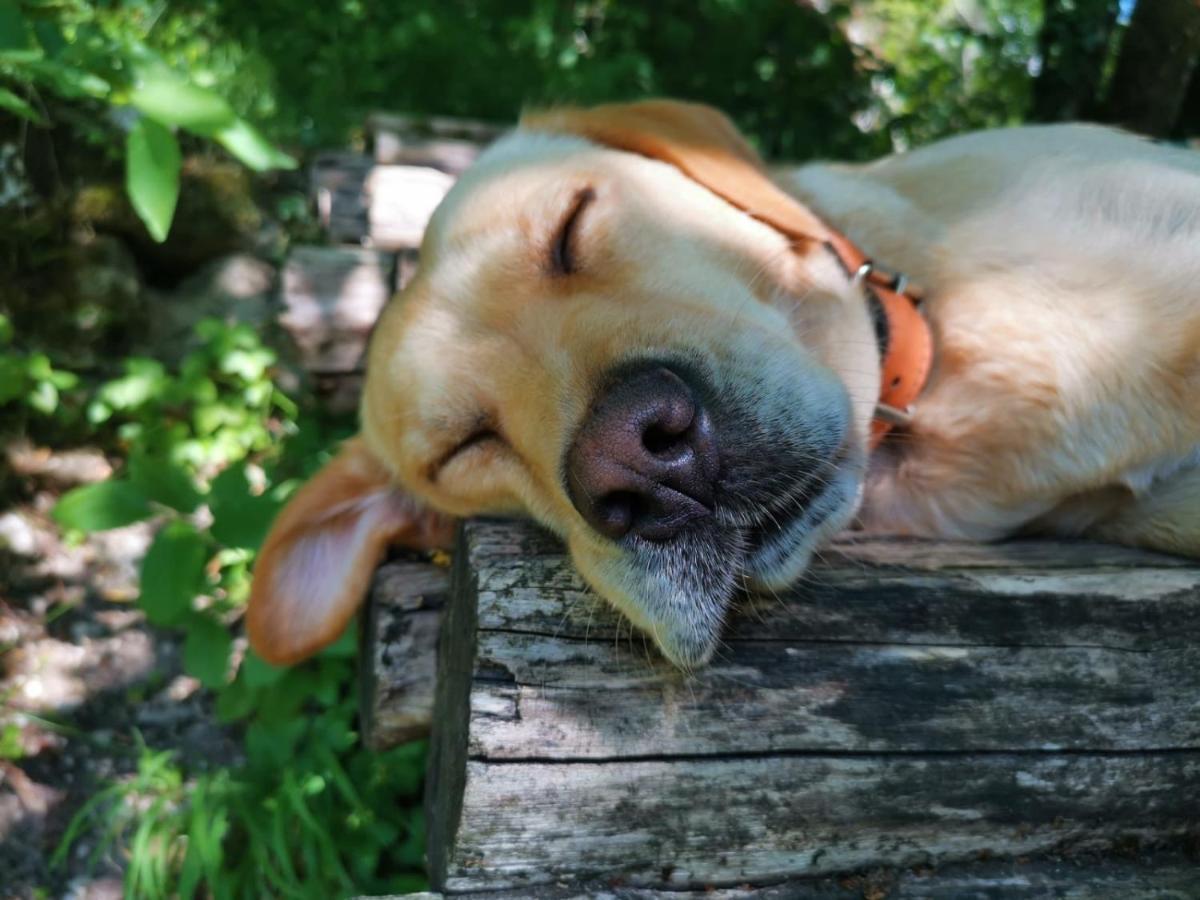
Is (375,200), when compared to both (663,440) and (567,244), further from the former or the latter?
(663,440)

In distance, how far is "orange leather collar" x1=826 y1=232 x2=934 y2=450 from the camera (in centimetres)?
221

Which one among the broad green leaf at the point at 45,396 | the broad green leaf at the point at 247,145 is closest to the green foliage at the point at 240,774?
the broad green leaf at the point at 247,145

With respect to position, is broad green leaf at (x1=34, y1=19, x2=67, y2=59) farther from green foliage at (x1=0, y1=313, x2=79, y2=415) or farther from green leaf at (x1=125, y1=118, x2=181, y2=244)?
green foliage at (x1=0, y1=313, x2=79, y2=415)

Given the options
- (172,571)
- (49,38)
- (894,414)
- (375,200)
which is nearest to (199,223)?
(375,200)

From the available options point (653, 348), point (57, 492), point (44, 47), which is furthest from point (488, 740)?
point (57, 492)

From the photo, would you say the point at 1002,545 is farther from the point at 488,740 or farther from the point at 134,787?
the point at 134,787

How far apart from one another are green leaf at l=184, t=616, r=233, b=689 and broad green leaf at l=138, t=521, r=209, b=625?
10 cm

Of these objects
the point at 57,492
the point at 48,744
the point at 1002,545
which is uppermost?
the point at 1002,545

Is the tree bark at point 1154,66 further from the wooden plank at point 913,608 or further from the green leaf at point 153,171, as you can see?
the green leaf at point 153,171

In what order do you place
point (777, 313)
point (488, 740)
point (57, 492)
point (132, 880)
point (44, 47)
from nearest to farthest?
1. point (488, 740)
2. point (777, 313)
3. point (44, 47)
4. point (132, 880)
5. point (57, 492)

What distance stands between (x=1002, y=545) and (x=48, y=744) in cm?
328

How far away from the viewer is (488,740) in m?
1.53

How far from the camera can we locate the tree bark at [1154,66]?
404cm

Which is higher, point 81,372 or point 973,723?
point 973,723
